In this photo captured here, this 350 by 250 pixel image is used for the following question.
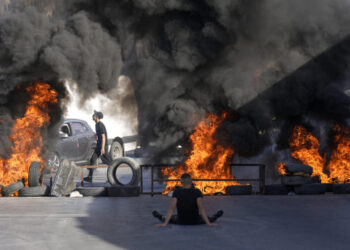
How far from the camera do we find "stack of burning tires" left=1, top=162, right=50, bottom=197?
1477 centimetres

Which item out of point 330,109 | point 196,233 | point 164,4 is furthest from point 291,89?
point 196,233

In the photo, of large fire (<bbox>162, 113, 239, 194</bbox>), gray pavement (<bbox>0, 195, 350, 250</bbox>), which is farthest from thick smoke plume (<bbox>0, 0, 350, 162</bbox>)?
gray pavement (<bbox>0, 195, 350, 250</bbox>)

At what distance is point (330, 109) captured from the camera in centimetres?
1761

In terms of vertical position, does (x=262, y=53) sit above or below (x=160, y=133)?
above

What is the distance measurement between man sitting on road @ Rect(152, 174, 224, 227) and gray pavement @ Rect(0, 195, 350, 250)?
0.64 feet

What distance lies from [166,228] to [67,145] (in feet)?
41.5

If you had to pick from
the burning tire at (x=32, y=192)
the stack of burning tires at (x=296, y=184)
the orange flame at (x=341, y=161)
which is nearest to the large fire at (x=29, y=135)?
the burning tire at (x=32, y=192)

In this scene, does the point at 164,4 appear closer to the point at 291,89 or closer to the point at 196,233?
the point at 291,89

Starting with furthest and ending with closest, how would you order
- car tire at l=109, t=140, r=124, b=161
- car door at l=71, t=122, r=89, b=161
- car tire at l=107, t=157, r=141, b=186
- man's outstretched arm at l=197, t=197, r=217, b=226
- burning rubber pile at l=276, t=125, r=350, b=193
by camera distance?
1. car tire at l=109, t=140, r=124, b=161
2. car door at l=71, t=122, r=89, b=161
3. car tire at l=107, t=157, r=141, b=186
4. burning rubber pile at l=276, t=125, r=350, b=193
5. man's outstretched arm at l=197, t=197, r=217, b=226

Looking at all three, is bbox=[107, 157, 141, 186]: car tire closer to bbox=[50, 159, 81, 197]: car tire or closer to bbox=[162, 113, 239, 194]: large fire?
bbox=[162, 113, 239, 194]: large fire

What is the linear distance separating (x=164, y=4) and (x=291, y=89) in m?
5.00

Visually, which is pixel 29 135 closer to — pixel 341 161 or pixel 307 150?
pixel 307 150

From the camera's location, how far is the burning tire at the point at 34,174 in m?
15.0

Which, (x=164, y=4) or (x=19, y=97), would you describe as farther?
(x=164, y=4)
